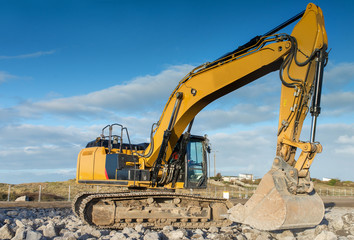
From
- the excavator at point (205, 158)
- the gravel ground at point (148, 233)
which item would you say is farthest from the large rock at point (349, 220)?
the excavator at point (205, 158)

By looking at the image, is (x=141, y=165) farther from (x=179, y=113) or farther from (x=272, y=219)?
(x=272, y=219)

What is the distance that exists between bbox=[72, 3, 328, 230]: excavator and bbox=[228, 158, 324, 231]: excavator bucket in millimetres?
18

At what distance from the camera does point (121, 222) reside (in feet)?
28.6

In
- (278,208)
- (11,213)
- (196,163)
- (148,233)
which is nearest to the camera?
(278,208)

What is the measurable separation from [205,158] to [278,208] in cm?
506

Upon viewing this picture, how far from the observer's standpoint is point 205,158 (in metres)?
11.8

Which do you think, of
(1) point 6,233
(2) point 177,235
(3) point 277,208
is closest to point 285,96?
(3) point 277,208

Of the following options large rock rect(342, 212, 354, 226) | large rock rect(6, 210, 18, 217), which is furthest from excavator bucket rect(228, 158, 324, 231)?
large rock rect(6, 210, 18, 217)

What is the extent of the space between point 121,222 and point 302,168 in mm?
4183

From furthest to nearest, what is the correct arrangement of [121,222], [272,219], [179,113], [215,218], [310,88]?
[179,113] → [215,218] → [121,222] → [310,88] → [272,219]

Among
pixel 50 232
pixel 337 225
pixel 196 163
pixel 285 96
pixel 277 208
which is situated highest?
pixel 285 96

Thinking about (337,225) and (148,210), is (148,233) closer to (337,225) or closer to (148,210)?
(148,210)

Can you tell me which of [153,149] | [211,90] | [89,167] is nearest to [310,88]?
[211,90]

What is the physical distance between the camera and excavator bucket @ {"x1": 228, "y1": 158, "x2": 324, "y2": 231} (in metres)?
6.77
